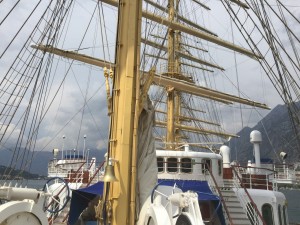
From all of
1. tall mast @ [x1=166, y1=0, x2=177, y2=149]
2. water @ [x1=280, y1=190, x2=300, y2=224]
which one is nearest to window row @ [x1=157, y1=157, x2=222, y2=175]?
tall mast @ [x1=166, y1=0, x2=177, y2=149]

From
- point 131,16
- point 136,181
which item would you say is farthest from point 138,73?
point 136,181

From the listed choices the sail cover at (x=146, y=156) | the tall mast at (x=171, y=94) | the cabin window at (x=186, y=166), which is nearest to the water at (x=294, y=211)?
the tall mast at (x=171, y=94)

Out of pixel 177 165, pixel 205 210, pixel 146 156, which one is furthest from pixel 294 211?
pixel 146 156

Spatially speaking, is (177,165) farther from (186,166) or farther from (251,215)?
(251,215)

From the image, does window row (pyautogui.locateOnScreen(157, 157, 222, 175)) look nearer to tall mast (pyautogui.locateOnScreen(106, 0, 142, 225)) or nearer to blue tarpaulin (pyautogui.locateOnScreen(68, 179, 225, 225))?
blue tarpaulin (pyautogui.locateOnScreen(68, 179, 225, 225))

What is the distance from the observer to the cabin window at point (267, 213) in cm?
1413

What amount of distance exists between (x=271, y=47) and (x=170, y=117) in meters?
16.3

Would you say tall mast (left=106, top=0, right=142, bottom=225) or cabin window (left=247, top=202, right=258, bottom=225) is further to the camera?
cabin window (left=247, top=202, right=258, bottom=225)

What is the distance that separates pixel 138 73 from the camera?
259 inches

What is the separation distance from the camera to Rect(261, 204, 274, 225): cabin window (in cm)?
1413

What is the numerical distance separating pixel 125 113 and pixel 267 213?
10514mm

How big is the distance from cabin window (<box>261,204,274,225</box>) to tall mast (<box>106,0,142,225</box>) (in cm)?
987

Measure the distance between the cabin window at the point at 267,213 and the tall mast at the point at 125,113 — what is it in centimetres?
987

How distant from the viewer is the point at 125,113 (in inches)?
250
